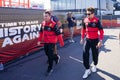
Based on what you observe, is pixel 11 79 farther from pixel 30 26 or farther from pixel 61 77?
pixel 30 26

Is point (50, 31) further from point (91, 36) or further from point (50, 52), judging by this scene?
point (91, 36)

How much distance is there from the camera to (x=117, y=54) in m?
11.8

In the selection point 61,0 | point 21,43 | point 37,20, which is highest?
point 61,0

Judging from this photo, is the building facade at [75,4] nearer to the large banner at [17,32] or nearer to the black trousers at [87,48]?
the large banner at [17,32]

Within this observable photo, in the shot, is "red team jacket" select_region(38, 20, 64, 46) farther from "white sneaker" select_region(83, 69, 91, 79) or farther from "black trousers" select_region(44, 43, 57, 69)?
"white sneaker" select_region(83, 69, 91, 79)

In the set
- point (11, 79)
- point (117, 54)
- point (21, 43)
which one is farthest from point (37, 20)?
point (11, 79)

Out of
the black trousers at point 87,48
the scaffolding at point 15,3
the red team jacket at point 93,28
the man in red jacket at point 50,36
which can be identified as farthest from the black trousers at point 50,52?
the scaffolding at point 15,3

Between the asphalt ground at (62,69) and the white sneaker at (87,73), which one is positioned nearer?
the white sneaker at (87,73)

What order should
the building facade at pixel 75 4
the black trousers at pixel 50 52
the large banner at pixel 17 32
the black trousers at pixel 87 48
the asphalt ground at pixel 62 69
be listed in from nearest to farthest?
1. the black trousers at pixel 87 48
2. the asphalt ground at pixel 62 69
3. the black trousers at pixel 50 52
4. the large banner at pixel 17 32
5. the building facade at pixel 75 4

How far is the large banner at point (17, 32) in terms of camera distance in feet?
30.3

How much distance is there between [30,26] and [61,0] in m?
31.0

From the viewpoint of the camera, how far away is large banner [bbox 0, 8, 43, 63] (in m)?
9.23

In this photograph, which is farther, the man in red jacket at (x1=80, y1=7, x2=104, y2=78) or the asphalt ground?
the asphalt ground

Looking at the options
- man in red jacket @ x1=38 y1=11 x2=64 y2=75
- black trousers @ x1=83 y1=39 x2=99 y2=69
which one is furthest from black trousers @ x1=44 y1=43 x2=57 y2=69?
black trousers @ x1=83 y1=39 x2=99 y2=69
